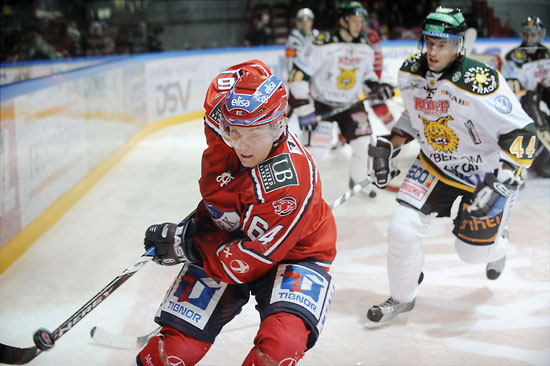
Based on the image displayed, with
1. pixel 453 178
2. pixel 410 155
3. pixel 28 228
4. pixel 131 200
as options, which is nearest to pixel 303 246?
pixel 453 178

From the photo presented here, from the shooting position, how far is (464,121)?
2428 millimetres

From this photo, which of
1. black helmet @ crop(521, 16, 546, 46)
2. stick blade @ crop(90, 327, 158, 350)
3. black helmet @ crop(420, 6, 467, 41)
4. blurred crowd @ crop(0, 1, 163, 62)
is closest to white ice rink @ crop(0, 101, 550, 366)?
stick blade @ crop(90, 327, 158, 350)

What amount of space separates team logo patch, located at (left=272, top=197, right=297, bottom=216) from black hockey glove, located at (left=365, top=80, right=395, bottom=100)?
3.03m

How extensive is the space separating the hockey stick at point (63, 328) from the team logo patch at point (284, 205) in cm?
47

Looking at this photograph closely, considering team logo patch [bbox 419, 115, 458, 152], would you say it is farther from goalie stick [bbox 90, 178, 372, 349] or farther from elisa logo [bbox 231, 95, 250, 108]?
elisa logo [bbox 231, 95, 250, 108]

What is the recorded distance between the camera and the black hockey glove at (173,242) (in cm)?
178

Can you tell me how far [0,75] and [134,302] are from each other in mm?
2932

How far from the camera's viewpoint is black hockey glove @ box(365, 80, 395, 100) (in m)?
4.50

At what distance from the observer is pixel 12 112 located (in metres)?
3.48

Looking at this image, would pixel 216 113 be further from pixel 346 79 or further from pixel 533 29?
pixel 533 29

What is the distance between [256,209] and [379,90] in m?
3.12

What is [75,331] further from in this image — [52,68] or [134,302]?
[52,68]

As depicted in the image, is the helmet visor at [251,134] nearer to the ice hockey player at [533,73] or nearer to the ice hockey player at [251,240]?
the ice hockey player at [251,240]

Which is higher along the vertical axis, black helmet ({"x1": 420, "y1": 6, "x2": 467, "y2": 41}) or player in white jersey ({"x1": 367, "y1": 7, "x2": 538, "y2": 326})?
black helmet ({"x1": 420, "y1": 6, "x2": 467, "y2": 41})
